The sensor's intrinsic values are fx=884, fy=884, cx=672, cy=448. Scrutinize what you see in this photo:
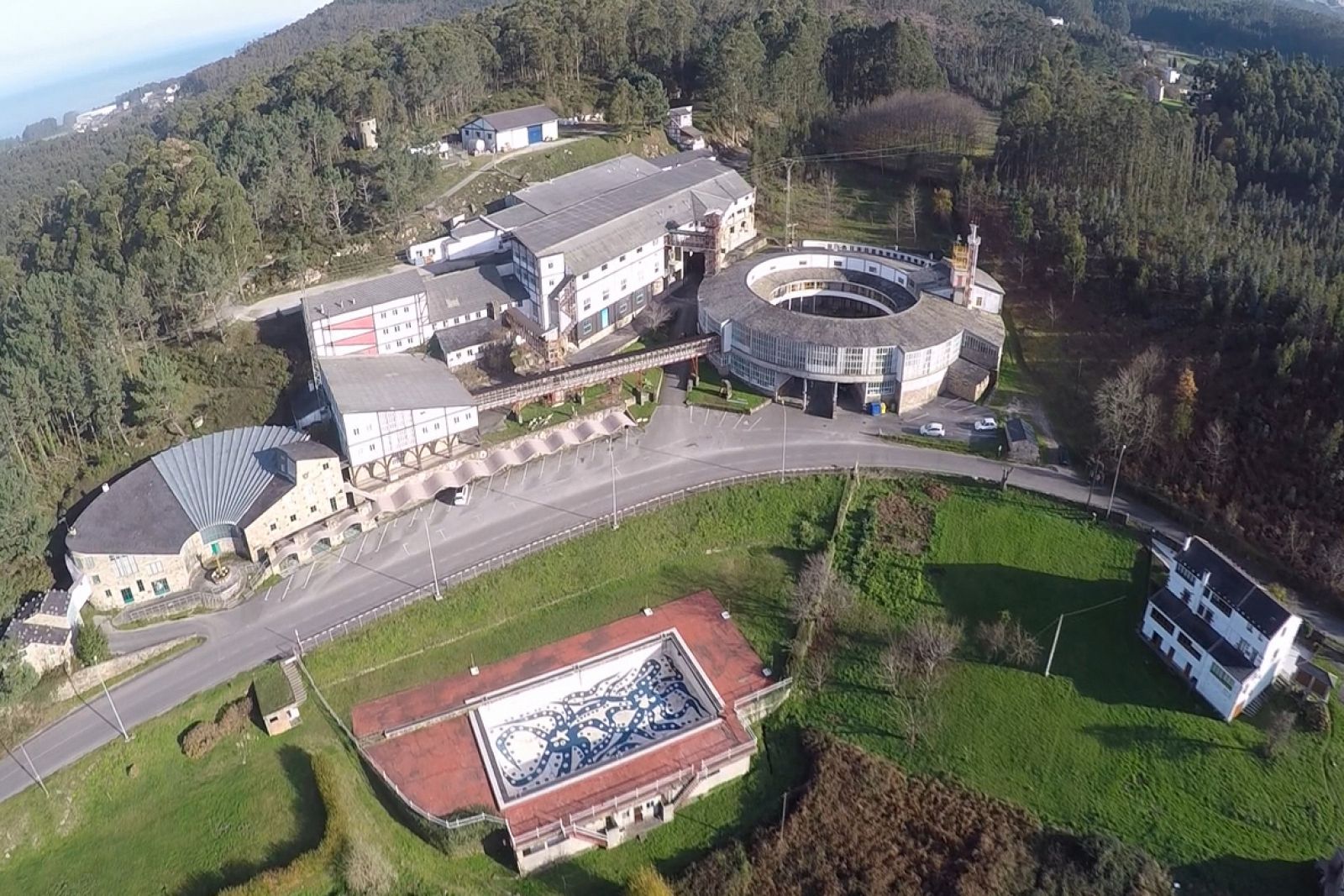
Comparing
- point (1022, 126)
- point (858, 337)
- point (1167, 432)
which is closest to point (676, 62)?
point (1022, 126)

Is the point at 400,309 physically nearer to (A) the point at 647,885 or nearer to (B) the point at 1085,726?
(A) the point at 647,885

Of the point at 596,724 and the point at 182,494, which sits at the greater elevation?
the point at 182,494

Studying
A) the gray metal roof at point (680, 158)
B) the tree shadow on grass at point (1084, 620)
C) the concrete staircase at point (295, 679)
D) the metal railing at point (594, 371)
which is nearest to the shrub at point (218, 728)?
the concrete staircase at point (295, 679)

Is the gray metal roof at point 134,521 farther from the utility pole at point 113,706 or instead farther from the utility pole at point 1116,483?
the utility pole at point 1116,483

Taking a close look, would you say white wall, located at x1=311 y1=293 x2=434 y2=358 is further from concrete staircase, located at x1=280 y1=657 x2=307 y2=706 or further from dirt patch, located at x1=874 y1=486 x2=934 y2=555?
dirt patch, located at x1=874 y1=486 x2=934 y2=555

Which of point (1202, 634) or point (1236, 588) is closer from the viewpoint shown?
point (1236, 588)

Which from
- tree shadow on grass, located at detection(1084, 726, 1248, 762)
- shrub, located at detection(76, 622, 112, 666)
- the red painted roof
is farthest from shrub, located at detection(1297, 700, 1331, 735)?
shrub, located at detection(76, 622, 112, 666)

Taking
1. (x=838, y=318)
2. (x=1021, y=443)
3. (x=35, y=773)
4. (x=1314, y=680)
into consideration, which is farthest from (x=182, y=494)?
(x=1314, y=680)
